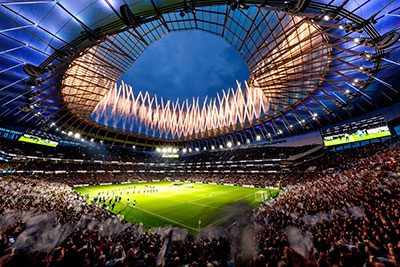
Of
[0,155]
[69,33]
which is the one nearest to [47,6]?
[69,33]

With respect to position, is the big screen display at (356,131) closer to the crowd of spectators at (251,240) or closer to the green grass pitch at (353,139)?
the green grass pitch at (353,139)

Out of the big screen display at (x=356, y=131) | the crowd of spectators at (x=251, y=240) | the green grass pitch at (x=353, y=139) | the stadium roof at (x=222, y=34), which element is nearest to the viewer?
the crowd of spectators at (x=251, y=240)

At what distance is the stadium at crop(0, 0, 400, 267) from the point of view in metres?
6.45

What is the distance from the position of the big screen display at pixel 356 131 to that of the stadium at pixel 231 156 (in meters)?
0.25

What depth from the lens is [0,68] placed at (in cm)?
1855

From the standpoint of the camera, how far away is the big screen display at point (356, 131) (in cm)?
3200

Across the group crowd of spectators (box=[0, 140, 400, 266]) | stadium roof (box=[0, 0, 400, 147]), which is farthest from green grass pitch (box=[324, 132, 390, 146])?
crowd of spectators (box=[0, 140, 400, 266])

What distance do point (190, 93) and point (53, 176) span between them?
170 m

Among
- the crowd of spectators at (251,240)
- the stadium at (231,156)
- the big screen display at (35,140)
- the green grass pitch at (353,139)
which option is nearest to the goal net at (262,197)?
the stadium at (231,156)

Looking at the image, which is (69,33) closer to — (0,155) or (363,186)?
(363,186)

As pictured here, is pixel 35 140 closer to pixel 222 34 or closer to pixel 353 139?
pixel 222 34

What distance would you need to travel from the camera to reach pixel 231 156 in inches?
2584

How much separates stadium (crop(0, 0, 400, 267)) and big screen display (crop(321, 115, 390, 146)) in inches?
10.0

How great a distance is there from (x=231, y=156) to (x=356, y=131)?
39.9 metres
